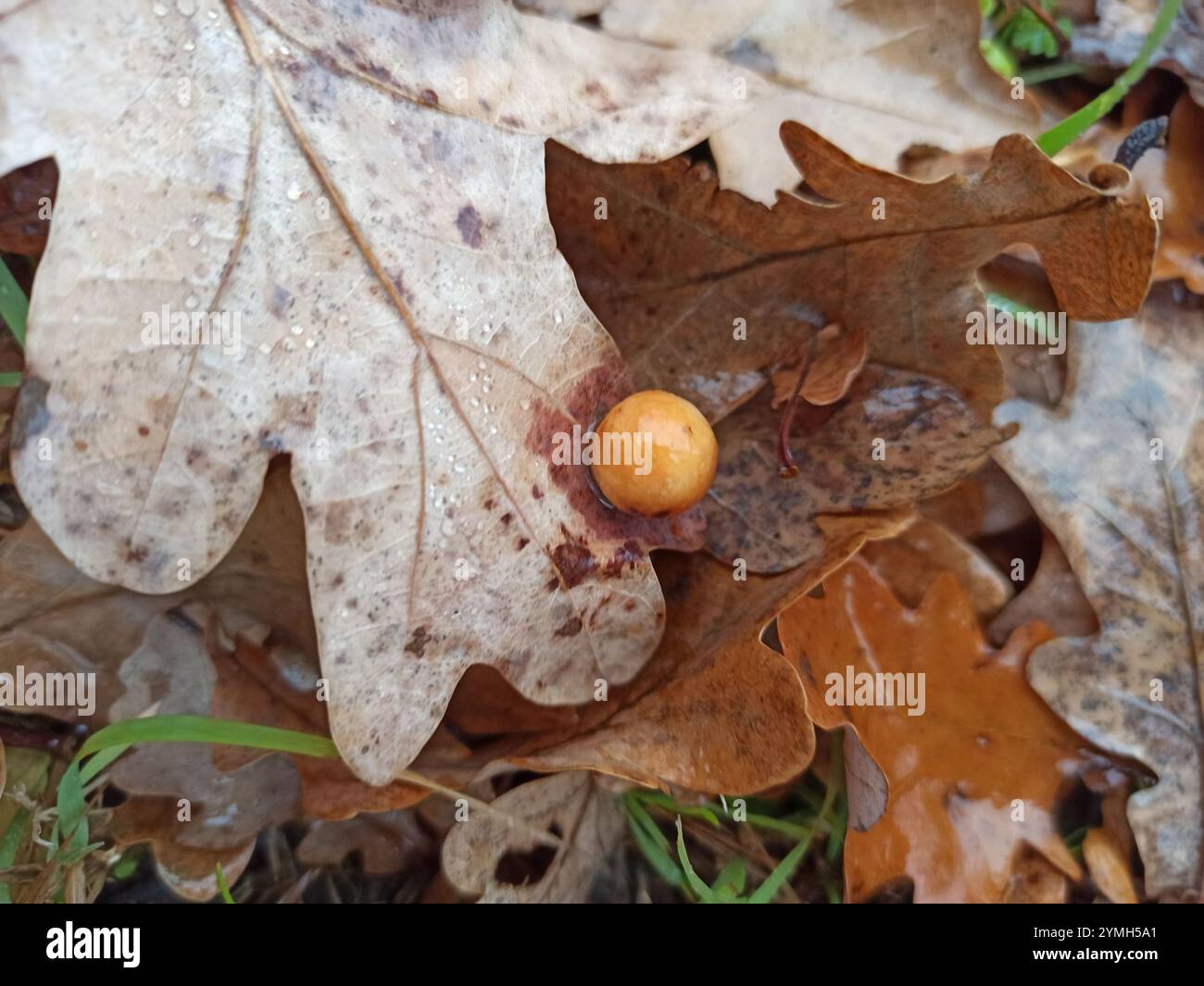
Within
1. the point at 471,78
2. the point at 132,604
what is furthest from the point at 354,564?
the point at 471,78

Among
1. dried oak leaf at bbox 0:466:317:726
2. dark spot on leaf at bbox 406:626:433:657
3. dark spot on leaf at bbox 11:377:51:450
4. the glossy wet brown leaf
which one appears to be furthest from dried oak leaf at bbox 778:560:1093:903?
the glossy wet brown leaf

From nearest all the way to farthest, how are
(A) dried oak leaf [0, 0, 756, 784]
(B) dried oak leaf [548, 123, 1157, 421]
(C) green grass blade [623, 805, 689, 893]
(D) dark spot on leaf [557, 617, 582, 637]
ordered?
1. (A) dried oak leaf [0, 0, 756, 784]
2. (B) dried oak leaf [548, 123, 1157, 421]
3. (D) dark spot on leaf [557, 617, 582, 637]
4. (C) green grass blade [623, 805, 689, 893]

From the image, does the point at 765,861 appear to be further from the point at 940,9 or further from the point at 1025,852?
the point at 940,9

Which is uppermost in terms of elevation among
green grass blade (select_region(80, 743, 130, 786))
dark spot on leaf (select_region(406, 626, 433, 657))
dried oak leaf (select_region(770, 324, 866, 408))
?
dried oak leaf (select_region(770, 324, 866, 408))

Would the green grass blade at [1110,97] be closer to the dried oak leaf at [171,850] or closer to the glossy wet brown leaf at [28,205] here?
the glossy wet brown leaf at [28,205]

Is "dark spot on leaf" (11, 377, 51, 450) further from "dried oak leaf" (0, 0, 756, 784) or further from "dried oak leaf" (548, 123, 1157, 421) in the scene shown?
"dried oak leaf" (548, 123, 1157, 421)
